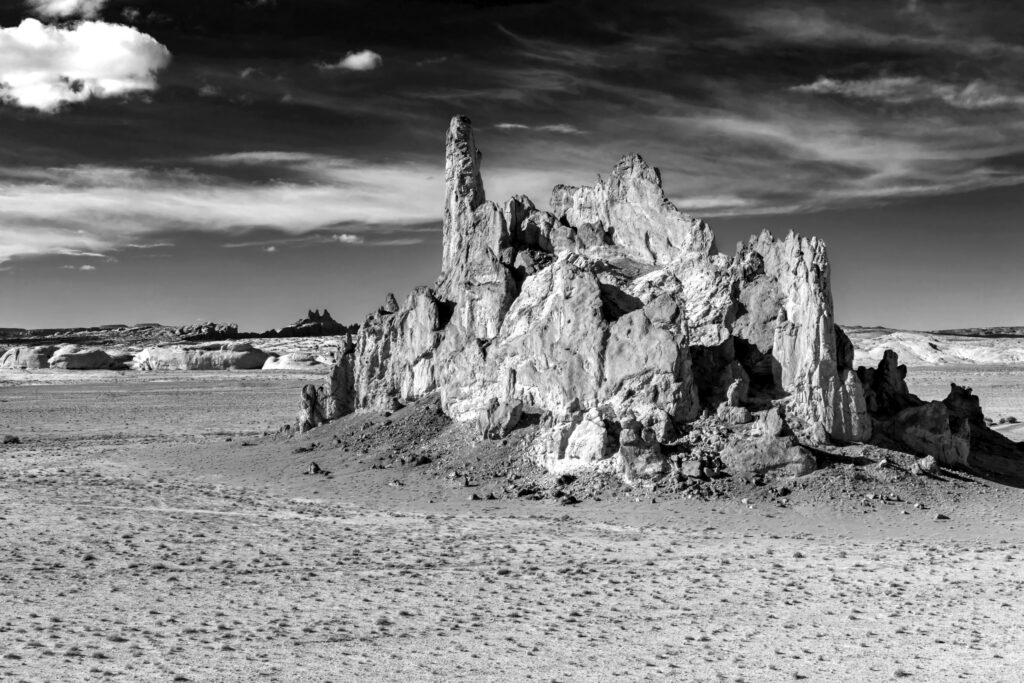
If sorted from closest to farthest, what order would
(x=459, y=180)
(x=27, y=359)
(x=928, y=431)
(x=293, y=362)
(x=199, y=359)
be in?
(x=928, y=431) < (x=459, y=180) < (x=293, y=362) < (x=199, y=359) < (x=27, y=359)

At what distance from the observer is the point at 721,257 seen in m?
28.6

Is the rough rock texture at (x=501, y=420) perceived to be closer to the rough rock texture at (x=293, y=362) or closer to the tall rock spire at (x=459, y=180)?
the tall rock spire at (x=459, y=180)

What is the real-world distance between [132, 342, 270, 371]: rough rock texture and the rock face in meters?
84.6


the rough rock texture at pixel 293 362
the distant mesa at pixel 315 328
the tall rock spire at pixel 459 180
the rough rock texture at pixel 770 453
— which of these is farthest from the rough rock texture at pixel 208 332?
the rough rock texture at pixel 770 453

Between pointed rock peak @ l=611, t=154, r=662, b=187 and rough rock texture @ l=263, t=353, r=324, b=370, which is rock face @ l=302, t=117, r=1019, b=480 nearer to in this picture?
pointed rock peak @ l=611, t=154, r=662, b=187

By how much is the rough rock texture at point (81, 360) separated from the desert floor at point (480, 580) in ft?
308

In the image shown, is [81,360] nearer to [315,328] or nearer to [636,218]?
[315,328]

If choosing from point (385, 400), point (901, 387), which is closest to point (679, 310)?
point (901, 387)

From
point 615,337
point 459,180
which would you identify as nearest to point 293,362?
point 459,180

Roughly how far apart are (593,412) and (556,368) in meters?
2.24

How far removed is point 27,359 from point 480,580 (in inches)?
4729

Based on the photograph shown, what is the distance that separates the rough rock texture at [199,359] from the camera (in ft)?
381

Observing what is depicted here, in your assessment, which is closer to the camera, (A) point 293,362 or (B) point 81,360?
(A) point 293,362

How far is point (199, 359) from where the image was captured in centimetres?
11712
